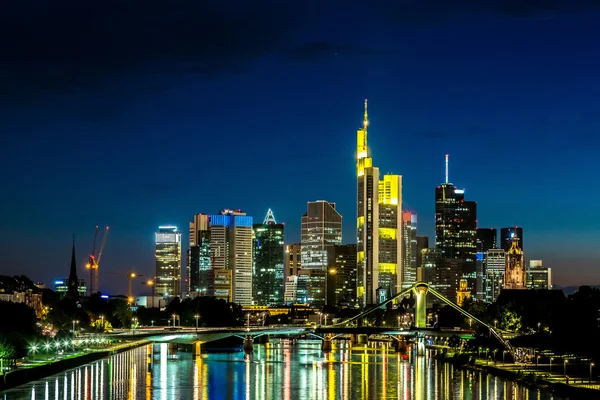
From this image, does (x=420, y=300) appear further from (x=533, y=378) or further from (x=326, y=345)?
(x=533, y=378)

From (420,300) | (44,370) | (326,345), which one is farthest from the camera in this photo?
(420,300)

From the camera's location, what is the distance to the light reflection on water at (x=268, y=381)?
102 m

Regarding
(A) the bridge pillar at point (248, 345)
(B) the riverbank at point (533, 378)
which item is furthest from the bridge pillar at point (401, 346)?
(B) the riverbank at point (533, 378)

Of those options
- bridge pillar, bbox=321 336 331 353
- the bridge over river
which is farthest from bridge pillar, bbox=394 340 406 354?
bridge pillar, bbox=321 336 331 353

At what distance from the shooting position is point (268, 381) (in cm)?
11819

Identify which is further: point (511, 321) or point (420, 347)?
→ point (511, 321)

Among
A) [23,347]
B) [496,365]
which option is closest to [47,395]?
[23,347]

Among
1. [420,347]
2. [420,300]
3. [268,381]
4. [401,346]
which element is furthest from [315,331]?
[268,381]

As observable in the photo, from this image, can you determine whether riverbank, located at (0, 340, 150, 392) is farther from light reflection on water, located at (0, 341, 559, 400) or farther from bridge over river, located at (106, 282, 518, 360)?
bridge over river, located at (106, 282, 518, 360)

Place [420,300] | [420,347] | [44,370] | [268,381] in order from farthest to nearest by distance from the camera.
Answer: [420,300], [420,347], [268,381], [44,370]

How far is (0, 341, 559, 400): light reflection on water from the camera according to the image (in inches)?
3999

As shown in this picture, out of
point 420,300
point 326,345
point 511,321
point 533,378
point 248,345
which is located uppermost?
point 420,300

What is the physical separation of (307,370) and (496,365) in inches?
858

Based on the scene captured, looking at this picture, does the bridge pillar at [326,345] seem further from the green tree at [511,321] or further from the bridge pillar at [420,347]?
the green tree at [511,321]
